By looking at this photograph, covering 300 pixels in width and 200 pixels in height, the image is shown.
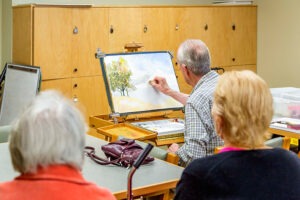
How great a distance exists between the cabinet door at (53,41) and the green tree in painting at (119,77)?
1430mm

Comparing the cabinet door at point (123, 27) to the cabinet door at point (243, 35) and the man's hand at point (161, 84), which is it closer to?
the cabinet door at point (243, 35)

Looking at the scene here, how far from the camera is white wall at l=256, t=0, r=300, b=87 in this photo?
642cm

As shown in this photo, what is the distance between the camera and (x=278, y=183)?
1.64 metres

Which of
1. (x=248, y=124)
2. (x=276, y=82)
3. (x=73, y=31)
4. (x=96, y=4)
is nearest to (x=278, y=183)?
(x=248, y=124)

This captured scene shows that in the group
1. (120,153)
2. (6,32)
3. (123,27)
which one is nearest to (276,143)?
(120,153)

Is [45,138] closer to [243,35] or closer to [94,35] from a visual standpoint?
[94,35]

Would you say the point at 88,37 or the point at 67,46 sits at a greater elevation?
the point at 88,37

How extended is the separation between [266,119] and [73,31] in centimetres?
378

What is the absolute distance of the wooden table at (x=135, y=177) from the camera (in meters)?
2.26

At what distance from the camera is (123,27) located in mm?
5602

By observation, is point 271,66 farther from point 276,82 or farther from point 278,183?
point 278,183

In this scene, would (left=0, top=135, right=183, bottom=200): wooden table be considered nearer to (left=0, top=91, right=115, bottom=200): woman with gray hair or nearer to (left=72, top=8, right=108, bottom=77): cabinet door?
(left=0, top=91, right=115, bottom=200): woman with gray hair

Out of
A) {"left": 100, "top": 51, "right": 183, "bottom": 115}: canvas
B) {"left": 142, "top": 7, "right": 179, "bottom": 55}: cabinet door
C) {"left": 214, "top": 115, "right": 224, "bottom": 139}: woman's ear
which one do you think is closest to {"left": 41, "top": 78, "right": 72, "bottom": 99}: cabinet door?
{"left": 142, "top": 7, "right": 179, "bottom": 55}: cabinet door

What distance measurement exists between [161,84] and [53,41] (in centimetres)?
169
